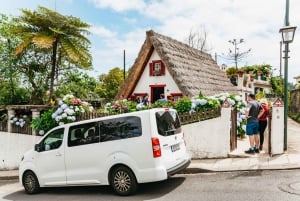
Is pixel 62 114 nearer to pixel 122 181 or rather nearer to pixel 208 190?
pixel 122 181

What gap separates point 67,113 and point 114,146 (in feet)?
16.4

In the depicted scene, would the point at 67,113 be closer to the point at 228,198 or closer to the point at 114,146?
the point at 114,146

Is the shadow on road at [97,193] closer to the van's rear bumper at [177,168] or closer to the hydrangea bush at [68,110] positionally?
the van's rear bumper at [177,168]

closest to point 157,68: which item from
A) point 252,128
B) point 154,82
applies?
point 154,82

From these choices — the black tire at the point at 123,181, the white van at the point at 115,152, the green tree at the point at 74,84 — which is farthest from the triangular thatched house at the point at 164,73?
the black tire at the point at 123,181

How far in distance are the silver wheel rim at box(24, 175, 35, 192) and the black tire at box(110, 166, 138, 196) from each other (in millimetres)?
2870

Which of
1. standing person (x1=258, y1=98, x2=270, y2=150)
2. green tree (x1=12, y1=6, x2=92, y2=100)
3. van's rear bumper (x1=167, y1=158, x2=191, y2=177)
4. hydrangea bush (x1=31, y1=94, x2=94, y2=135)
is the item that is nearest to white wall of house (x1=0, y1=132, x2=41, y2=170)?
hydrangea bush (x1=31, y1=94, x2=94, y2=135)

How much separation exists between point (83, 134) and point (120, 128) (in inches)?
45.8

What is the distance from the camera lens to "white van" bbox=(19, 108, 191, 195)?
7258mm

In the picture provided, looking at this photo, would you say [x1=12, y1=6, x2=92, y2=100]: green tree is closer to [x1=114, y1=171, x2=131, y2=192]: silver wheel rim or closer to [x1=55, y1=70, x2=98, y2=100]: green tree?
[x1=55, y1=70, x2=98, y2=100]: green tree

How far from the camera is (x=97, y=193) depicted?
8.18 m

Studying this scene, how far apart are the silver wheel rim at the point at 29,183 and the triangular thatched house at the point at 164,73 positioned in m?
10.7

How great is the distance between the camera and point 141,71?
21781mm

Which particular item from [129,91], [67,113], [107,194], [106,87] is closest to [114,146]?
[107,194]
